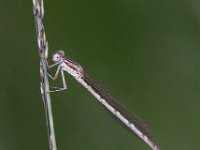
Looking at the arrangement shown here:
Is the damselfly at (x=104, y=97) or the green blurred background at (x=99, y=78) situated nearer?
the damselfly at (x=104, y=97)

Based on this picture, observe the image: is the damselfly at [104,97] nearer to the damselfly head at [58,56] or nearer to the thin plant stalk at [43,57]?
the damselfly head at [58,56]

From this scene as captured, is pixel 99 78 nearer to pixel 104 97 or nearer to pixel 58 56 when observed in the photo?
pixel 104 97

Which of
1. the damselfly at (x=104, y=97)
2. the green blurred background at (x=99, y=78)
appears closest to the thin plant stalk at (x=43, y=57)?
the damselfly at (x=104, y=97)

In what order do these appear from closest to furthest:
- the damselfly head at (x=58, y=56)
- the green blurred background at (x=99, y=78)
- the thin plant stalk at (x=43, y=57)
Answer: the thin plant stalk at (x=43, y=57) → the damselfly head at (x=58, y=56) → the green blurred background at (x=99, y=78)

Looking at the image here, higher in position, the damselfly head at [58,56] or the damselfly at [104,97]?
the damselfly head at [58,56]

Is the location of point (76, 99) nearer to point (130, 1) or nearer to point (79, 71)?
point (79, 71)

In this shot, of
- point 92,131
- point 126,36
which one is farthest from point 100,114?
point 126,36
